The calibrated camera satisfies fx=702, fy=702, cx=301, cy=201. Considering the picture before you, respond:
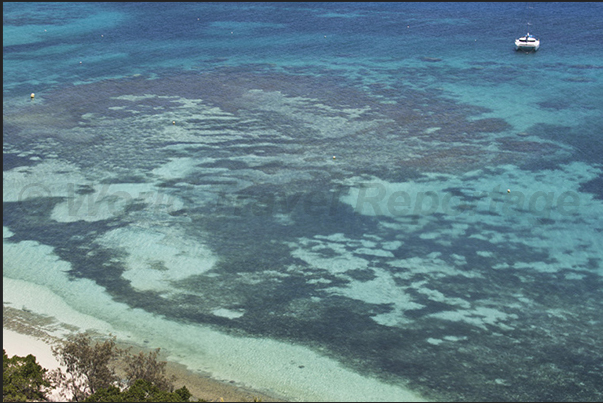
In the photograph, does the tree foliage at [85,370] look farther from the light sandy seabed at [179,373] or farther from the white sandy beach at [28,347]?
the white sandy beach at [28,347]

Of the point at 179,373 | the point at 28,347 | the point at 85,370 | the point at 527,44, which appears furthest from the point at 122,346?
the point at 527,44

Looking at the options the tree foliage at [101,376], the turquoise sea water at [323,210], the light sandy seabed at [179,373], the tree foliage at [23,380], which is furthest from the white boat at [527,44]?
the tree foliage at [23,380]

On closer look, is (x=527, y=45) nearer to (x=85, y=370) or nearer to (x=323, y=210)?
(x=323, y=210)

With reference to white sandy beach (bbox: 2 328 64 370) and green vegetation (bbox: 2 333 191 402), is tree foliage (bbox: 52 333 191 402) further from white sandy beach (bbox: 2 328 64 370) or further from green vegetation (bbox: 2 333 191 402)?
white sandy beach (bbox: 2 328 64 370)

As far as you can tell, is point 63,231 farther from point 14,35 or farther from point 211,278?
point 14,35

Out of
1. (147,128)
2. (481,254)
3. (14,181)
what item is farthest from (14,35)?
(481,254)

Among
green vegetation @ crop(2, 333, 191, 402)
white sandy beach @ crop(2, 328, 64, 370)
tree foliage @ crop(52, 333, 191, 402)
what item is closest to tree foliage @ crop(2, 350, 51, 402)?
green vegetation @ crop(2, 333, 191, 402)

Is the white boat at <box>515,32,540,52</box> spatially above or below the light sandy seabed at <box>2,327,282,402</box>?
above
